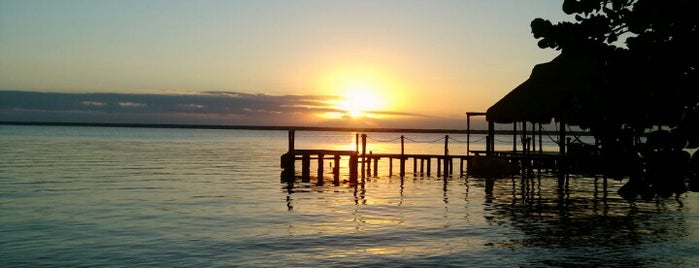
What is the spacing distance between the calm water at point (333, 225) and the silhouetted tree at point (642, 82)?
8.19 metres

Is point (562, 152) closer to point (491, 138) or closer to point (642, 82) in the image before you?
point (491, 138)

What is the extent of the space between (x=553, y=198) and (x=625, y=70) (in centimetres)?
2163

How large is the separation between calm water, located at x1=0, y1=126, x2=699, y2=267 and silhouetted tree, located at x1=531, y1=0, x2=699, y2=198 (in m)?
8.19

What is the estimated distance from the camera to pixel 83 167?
132 feet

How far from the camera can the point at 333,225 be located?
18391 mm

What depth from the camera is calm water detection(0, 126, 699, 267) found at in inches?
547

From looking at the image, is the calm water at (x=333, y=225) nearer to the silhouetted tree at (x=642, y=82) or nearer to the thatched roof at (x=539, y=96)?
the thatched roof at (x=539, y=96)

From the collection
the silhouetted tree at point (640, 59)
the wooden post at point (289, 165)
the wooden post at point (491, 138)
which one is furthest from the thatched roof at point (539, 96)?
Result: the silhouetted tree at point (640, 59)

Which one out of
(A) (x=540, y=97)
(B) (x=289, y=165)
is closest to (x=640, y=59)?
(A) (x=540, y=97)

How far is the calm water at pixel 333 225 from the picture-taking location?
13.9 meters

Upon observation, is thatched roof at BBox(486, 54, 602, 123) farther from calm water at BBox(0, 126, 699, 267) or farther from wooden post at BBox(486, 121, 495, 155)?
calm water at BBox(0, 126, 699, 267)

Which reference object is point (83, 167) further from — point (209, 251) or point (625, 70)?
point (625, 70)

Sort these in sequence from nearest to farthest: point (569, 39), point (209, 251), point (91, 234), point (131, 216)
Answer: point (569, 39) → point (209, 251) → point (91, 234) → point (131, 216)

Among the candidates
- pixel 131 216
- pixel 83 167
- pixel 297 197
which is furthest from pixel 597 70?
pixel 83 167
